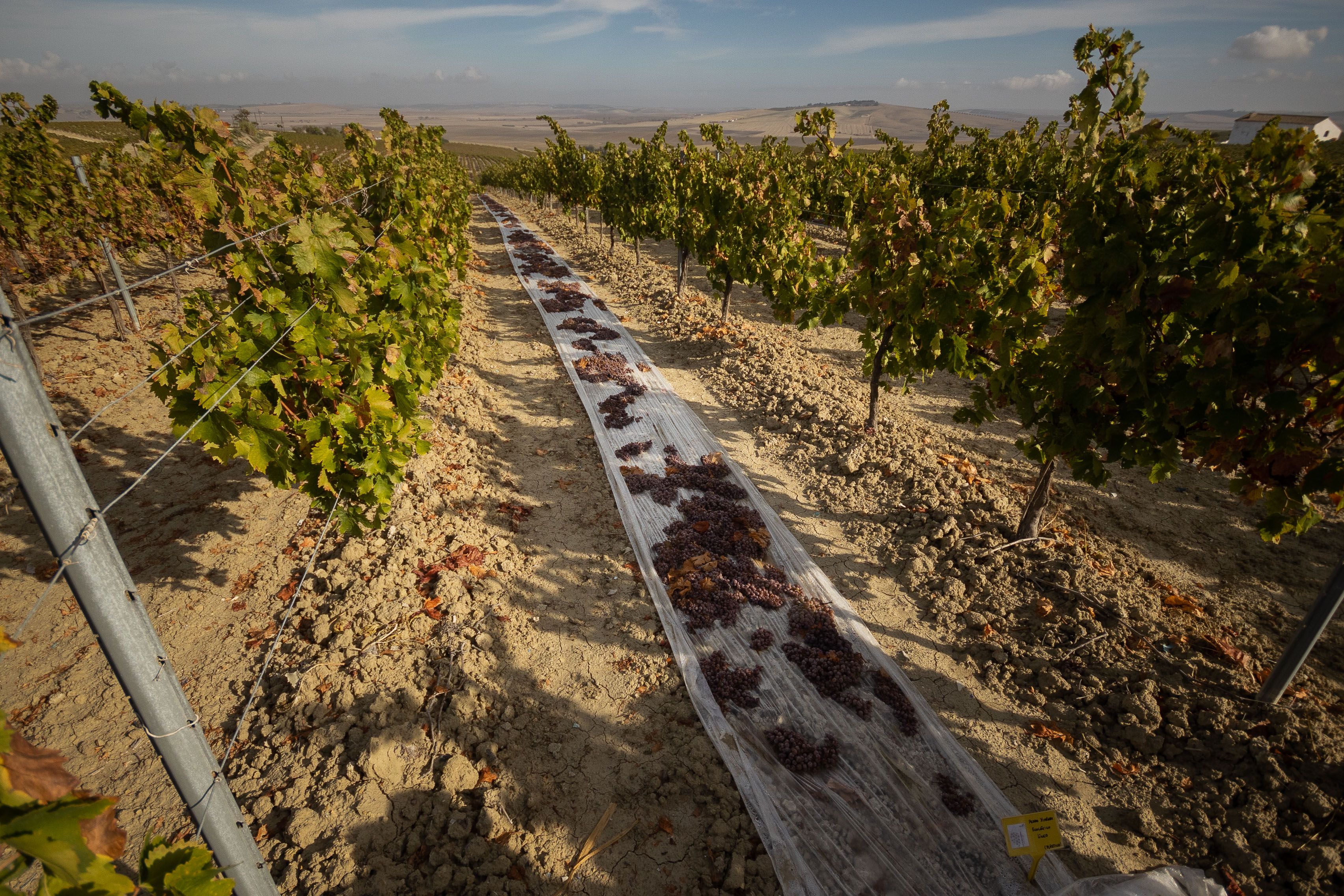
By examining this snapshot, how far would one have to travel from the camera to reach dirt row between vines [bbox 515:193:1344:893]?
3.70 meters

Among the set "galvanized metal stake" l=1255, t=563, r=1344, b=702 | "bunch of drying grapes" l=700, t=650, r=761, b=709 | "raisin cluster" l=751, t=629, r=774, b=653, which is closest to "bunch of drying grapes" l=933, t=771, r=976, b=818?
"bunch of drying grapes" l=700, t=650, r=761, b=709

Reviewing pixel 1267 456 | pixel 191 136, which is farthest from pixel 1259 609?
pixel 191 136

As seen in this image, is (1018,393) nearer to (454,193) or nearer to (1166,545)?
(1166,545)

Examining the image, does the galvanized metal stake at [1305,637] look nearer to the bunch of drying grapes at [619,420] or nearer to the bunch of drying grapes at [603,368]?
the bunch of drying grapes at [619,420]

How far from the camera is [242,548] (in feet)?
19.1

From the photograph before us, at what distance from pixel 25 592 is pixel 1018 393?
9.37m

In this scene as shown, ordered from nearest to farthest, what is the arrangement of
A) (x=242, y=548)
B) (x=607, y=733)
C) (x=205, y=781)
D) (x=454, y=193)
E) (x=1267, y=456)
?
(x=205, y=781) → (x=1267, y=456) → (x=607, y=733) → (x=242, y=548) → (x=454, y=193)

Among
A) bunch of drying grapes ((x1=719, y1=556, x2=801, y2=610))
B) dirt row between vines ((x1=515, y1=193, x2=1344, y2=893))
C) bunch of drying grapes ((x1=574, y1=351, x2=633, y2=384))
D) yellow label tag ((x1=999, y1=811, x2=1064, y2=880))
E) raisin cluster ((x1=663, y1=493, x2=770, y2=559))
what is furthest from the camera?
bunch of drying grapes ((x1=574, y1=351, x2=633, y2=384))

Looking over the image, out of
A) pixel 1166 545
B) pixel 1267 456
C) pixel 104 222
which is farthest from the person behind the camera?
pixel 104 222

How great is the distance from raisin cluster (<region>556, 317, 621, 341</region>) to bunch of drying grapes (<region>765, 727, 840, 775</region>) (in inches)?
377

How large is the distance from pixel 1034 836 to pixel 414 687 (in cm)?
436

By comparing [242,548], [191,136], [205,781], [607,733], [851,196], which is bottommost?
[607,733]

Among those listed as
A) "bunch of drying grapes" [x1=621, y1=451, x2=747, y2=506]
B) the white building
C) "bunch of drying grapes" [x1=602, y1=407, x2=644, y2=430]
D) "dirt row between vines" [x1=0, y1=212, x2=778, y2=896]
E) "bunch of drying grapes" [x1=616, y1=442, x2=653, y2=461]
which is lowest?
"dirt row between vines" [x1=0, y1=212, x2=778, y2=896]

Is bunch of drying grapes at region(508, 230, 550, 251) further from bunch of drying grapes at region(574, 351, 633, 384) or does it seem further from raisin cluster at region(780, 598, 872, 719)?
raisin cluster at region(780, 598, 872, 719)
